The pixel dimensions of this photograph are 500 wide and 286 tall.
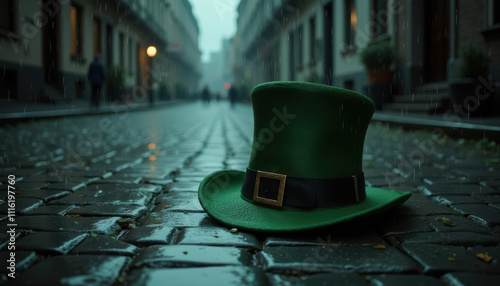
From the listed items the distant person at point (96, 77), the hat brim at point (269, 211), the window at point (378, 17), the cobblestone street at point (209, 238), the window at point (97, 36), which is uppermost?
the window at point (97, 36)

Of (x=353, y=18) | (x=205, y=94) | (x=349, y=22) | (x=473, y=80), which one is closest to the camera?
(x=473, y=80)

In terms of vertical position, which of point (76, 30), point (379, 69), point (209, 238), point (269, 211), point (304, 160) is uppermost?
point (76, 30)

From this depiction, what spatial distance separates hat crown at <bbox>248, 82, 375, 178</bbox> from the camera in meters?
1.89

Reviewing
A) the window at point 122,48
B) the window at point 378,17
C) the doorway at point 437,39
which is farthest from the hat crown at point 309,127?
the window at point 122,48

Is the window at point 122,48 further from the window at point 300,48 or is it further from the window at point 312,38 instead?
the window at point 312,38

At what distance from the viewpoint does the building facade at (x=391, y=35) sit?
8.45 meters

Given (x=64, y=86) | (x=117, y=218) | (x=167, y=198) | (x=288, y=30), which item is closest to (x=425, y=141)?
(x=167, y=198)

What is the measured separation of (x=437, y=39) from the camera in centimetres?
1035

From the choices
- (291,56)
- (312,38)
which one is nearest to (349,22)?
(312,38)

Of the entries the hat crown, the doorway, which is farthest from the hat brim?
the doorway

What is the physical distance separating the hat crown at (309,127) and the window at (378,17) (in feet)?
37.1

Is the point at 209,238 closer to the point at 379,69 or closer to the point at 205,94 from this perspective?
the point at 379,69

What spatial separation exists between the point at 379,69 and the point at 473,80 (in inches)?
153

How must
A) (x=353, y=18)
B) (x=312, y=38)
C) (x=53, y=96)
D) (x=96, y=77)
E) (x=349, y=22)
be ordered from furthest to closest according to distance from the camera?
(x=312, y=38) → (x=349, y=22) → (x=96, y=77) → (x=53, y=96) → (x=353, y=18)
